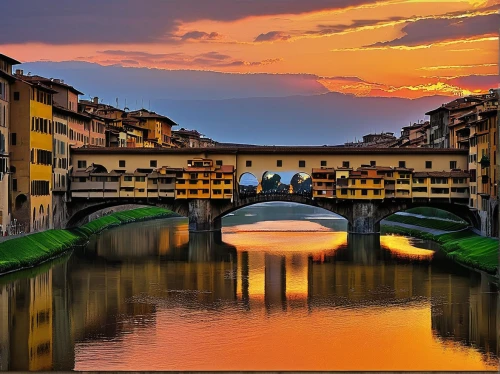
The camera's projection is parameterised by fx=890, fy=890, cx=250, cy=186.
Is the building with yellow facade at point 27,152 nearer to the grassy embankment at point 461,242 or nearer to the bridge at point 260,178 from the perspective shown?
the bridge at point 260,178

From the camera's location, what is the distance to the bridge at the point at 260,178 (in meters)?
64.7

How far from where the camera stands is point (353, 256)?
172 ft

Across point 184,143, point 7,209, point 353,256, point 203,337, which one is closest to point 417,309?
point 203,337

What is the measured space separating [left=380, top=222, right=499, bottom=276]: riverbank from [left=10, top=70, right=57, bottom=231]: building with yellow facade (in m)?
25.1

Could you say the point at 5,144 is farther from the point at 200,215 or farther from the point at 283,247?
the point at 200,215

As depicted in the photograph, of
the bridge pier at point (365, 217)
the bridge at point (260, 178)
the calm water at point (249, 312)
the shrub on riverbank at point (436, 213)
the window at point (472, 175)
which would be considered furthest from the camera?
the shrub on riverbank at point (436, 213)

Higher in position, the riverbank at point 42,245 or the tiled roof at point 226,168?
the tiled roof at point 226,168

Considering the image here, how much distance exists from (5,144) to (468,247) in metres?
27.4

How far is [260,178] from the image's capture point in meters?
68.8

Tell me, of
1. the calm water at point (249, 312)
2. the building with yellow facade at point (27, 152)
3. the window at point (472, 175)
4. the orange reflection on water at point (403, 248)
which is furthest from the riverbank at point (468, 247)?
the building with yellow facade at point (27, 152)

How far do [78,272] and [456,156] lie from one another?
107 feet

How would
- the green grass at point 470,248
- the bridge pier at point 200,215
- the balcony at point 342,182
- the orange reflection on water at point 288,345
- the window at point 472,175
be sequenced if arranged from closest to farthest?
the orange reflection on water at point 288,345 → the green grass at point 470,248 → the window at point 472,175 → the balcony at point 342,182 → the bridge pier at point 200,215

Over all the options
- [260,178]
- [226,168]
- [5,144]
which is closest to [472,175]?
[260,178]

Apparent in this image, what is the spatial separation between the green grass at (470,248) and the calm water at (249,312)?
3.71 ft
